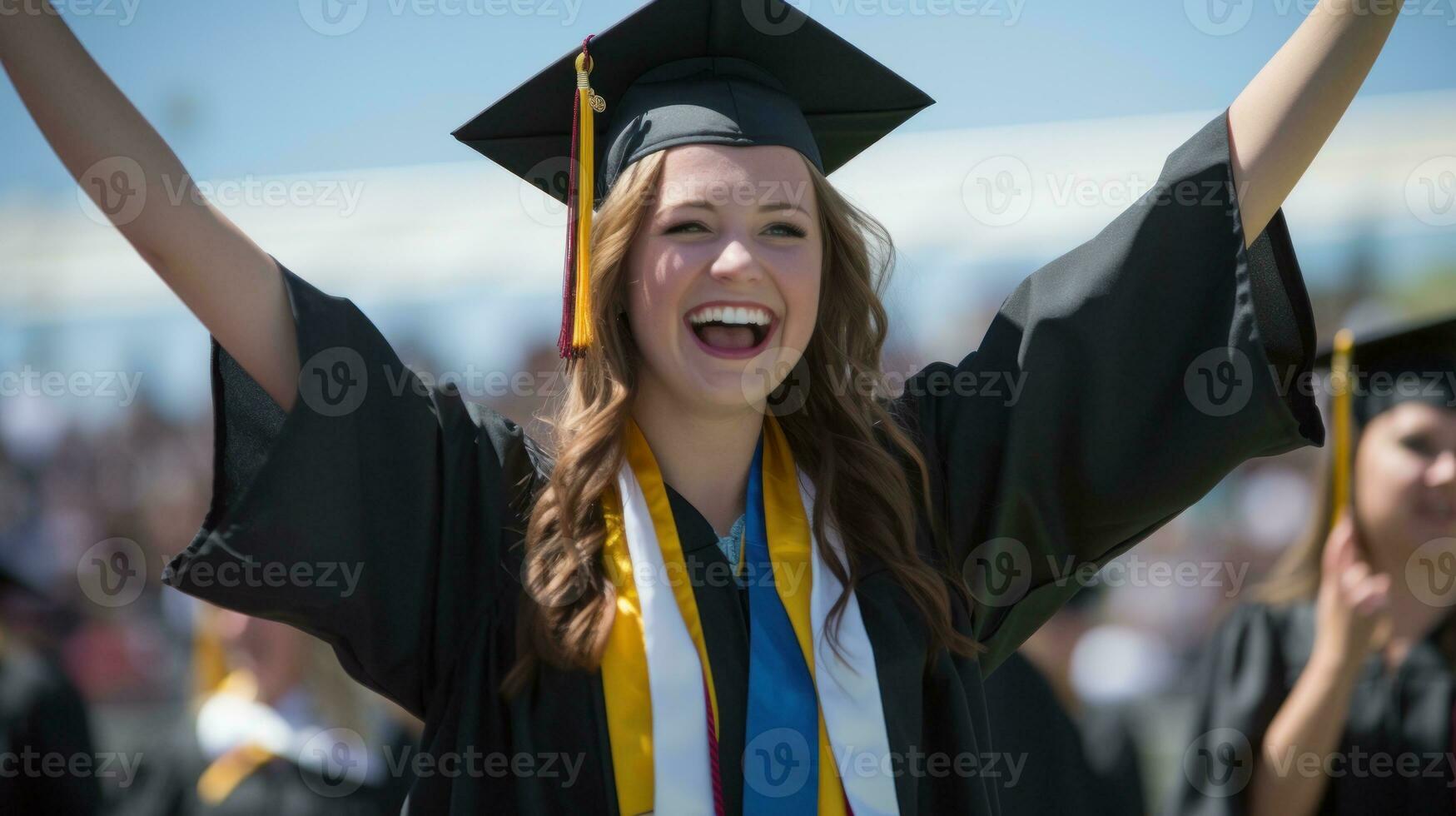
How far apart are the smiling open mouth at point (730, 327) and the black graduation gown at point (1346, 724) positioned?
7.09 feet

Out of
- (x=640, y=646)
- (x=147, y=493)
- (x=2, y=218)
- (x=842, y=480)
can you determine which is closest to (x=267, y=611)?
(x=640, y=646)

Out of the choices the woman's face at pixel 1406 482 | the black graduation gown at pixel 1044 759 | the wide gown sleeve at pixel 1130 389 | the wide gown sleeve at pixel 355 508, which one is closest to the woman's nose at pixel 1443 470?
the woman's face at pixel 1406 482

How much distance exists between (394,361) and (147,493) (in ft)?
18.1

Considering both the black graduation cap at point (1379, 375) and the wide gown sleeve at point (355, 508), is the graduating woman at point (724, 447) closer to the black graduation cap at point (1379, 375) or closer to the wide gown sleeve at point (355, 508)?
the wide gown sleeve at point (355, 508)

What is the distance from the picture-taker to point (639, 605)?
2.16 meters

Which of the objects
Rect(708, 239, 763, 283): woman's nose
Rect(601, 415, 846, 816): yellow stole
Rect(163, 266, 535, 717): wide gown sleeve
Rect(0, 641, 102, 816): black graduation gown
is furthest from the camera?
Rect(0, 641, 102, 816): black graduation gown

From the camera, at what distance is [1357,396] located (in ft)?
13.0

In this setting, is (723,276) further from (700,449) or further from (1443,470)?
(1443,470)

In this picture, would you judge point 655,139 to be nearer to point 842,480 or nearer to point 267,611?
point 842,480

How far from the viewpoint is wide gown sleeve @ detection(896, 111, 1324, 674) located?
2.24 metres

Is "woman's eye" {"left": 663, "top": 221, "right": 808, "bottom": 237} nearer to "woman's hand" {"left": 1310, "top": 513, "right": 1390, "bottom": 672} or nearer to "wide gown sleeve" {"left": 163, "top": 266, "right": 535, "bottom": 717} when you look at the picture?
"wide gown sleeve" {"left": 163, "top": 266, "right": 535, "bottom": 717}

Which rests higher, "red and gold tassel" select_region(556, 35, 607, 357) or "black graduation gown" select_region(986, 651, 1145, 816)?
"red and gold tassel" select_region(556, 35, 607, 357)

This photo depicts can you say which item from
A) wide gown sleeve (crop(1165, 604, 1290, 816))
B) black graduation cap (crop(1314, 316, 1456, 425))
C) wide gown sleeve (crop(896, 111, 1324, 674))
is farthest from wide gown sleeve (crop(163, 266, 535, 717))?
black graduation cap (crop(1314, 316, 1456, 425))

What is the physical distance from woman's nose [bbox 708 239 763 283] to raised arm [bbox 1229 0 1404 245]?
839 mm
